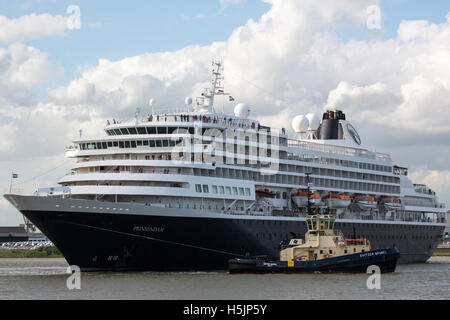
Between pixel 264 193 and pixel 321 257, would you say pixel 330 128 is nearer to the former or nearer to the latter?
pixel 264 193

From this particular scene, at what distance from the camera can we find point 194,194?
155ft

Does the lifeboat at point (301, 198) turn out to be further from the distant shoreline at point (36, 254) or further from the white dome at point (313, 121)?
the distant shoreline at point (36, 254)

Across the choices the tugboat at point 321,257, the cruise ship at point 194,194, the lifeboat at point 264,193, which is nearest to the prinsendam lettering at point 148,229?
the cruise ship at point 194,194

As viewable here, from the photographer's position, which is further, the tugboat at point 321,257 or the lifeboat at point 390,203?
the lifeboat at point 390,203

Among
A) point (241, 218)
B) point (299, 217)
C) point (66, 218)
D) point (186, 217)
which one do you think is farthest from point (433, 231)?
point (66, 218)

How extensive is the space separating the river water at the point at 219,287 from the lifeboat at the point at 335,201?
45.5 ft

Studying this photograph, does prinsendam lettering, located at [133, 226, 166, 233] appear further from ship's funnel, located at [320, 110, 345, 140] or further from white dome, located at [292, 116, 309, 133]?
ship's funnel, located at [320, 110, 345, 140]

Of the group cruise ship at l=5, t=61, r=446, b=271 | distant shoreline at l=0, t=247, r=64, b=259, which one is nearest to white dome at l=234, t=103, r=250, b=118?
cruise ship at l=5, t=61, r=446, b=271

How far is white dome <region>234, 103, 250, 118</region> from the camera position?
2256 inches

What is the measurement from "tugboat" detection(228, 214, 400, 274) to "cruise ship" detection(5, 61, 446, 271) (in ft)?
5.09

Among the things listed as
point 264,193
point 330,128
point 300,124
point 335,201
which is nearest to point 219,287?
point 264,193

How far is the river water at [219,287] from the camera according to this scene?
34.4m

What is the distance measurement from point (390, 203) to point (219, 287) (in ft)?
106
